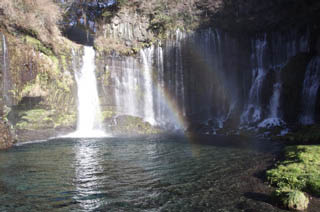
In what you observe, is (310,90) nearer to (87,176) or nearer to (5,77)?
(87,176)

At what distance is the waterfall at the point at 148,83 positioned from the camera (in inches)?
1415

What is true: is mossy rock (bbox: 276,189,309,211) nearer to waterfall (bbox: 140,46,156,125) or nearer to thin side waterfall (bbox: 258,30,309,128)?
thin side waterfall (bbox: 258,30,309,128)

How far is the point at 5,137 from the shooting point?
20.6 meters

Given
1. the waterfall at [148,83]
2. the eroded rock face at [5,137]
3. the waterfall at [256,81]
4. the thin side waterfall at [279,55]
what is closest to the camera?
the eroded rock face at [5,137]

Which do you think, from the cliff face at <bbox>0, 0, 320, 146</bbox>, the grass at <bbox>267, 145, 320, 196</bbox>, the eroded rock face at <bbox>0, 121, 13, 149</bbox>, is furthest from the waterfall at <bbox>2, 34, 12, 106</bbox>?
the grass at <bbox>267, 145, 320, 196</bbox>

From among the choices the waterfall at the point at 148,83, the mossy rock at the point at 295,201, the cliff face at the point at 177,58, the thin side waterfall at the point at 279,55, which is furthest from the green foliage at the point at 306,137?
the waterfall at the point at 148,83

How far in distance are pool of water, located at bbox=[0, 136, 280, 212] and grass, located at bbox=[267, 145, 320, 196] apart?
1.26 metres

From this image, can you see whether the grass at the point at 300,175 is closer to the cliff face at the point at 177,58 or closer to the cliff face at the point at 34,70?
the cliff face at the point at 177,58

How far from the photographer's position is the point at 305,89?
27453mm

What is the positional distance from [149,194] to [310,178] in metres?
5.99

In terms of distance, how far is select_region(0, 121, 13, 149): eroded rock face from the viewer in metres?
20.2

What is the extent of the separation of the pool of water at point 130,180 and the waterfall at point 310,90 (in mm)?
11328

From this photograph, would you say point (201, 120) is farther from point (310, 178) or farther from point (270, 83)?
point (310, 178)

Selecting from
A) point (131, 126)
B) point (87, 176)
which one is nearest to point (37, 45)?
point (131, 126)
